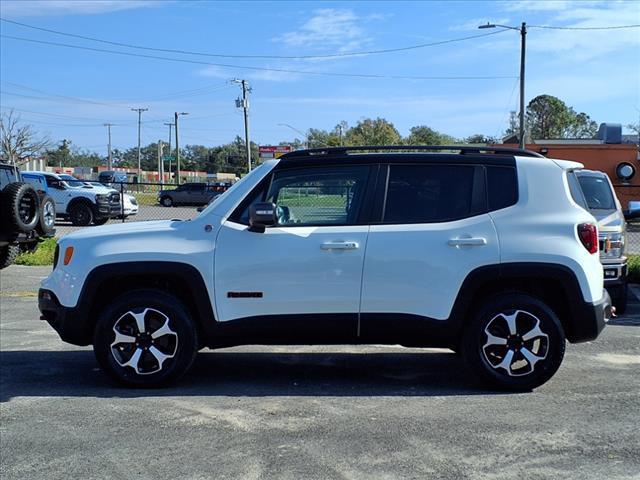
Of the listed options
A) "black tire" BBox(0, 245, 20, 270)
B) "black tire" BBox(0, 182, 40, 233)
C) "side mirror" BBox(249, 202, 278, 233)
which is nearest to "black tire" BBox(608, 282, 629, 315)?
"side mirror" BBox(249, 202, 278, 233)

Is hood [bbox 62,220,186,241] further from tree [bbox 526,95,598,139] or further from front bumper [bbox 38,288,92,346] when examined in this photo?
tree [bbox 526,95,598,139]

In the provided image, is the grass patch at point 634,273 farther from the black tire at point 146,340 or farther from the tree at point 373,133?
the tree at point 373,133

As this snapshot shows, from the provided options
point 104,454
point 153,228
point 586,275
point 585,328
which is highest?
point 153,228

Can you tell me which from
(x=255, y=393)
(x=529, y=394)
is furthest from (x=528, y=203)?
(x=255, y=393)

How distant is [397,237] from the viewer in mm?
5379

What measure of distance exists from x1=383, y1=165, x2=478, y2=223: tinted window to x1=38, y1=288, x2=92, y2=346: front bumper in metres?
2.67

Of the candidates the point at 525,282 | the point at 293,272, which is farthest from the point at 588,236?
the point at 293,272

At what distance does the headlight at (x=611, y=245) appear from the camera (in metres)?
8.53

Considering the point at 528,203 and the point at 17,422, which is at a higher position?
the point at 528,203

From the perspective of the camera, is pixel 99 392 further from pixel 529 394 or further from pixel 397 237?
pixel 529 394

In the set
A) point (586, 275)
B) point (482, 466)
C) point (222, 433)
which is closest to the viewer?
point (482, 466)

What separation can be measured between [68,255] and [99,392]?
1.17 meters

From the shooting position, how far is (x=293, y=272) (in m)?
5.36

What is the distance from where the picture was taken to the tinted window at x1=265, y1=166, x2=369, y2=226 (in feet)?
18.2
